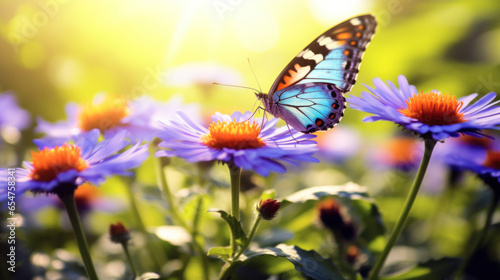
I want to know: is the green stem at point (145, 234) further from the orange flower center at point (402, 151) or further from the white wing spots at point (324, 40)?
the orange flower center at point (402, 151)

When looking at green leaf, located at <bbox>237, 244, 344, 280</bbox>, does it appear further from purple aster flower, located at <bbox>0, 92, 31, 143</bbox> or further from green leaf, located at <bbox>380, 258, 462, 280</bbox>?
purple aster flower, located at <bbox>0, 92, 31, 143</bbox>

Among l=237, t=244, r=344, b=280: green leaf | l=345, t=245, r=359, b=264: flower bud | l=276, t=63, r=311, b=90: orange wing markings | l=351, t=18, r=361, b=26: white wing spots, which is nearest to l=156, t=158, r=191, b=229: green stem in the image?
l=237, t=244, r=344, b=280: green leaf

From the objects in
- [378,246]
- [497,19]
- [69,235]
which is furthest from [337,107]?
[497,19]

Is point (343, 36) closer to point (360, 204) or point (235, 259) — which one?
point (360, 204)

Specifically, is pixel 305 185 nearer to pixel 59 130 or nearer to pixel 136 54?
pixel 59 130

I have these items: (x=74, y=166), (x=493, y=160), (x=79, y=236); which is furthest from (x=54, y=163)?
(x=493, y=160)

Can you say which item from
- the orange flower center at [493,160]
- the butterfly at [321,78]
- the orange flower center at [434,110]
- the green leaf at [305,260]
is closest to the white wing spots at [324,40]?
the butterfly at [321,78]
